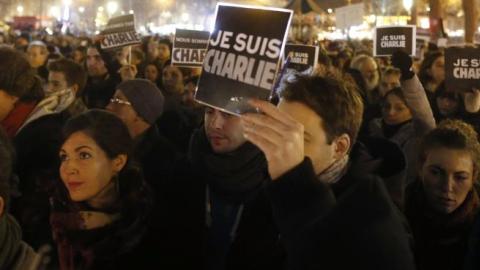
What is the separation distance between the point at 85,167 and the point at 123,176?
0.18m

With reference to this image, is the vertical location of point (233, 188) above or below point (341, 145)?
below

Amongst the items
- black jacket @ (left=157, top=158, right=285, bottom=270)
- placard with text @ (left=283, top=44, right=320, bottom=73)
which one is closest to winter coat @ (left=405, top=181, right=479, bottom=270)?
black jacket @ (left=157, top=158, right=285, bottom=270)

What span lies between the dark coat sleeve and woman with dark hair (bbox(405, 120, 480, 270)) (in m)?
1.39

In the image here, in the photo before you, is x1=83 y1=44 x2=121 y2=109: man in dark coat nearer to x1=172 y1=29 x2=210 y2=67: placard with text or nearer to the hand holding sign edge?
x1=172 y1=29 x2=210 y2=67: placard with text

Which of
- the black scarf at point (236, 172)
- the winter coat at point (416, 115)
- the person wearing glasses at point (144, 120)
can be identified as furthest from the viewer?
the winter coat at point (416, 115)

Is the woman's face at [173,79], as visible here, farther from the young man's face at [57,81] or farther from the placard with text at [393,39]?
the placard with text at [393,39]

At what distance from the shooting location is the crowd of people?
64.2 inches

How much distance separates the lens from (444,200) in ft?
9.77

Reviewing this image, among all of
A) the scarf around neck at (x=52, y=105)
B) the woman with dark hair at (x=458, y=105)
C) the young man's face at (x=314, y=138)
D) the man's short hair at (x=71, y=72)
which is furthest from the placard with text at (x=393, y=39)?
the young man's face at (x=314, y=138)

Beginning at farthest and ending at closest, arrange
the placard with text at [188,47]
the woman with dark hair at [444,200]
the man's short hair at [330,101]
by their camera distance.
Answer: the placard with text at [188,47] < the woman with dark hair at [444,200] < the man's short hair at [330,101]

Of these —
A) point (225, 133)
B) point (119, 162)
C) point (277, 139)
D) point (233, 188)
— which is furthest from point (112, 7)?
point (277, 139)

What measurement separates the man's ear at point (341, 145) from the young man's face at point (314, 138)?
0.07 feet

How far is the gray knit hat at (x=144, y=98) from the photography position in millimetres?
4125

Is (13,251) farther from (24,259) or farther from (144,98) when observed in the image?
(144,98)
